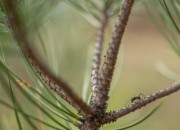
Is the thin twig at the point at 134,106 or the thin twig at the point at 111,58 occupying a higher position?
the thin twig at the point at 111,58

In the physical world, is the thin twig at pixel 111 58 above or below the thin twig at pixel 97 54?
above

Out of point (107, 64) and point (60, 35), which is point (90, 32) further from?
point (107, 64)

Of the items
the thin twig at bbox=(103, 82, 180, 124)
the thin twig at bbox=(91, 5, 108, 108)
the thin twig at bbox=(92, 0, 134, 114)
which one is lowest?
the thin twig at bbox=(91, 5, 108, 108)

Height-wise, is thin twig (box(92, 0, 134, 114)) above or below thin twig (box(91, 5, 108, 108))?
above

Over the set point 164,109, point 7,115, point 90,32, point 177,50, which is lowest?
point 164,109

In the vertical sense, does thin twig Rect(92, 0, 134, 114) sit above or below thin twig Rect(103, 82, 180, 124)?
above

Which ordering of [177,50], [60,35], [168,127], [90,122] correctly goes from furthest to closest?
[168,127] → [60,35] → [177,50] → [90,122]

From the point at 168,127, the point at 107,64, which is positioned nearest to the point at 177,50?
the point at 107,64

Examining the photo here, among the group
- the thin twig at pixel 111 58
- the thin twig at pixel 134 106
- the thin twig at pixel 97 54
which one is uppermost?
the thin twig at pixel 111 58

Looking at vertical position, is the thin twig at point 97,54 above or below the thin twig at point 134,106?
below

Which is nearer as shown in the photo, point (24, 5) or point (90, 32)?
point (24, 5)

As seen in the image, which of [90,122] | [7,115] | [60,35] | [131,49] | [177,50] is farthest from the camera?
[131,49]
